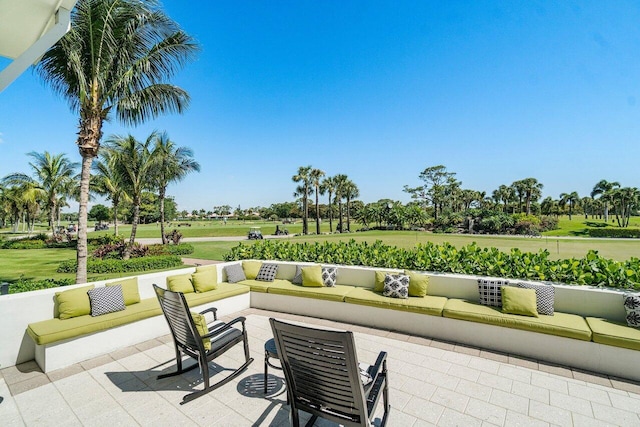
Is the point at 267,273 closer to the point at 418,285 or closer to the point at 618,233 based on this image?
the point at 418,285

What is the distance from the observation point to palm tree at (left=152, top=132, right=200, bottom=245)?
1462cm

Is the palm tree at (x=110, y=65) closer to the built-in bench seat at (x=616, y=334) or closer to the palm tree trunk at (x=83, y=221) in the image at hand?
the palm tree trunk at (x=83, y=221)

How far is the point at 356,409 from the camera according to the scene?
167 centimetres

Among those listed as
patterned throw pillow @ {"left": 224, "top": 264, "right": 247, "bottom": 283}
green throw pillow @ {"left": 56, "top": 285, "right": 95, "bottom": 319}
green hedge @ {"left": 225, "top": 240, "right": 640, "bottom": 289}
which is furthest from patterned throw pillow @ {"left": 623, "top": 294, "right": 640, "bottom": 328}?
green throw pillow @ {"left": 56, "top": 285, "right": 95, "bottom": 319}

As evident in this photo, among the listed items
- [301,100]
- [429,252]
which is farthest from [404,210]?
[429,252]

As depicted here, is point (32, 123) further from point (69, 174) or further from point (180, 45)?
point (69, 174)

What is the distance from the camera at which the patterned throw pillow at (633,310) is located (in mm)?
3342

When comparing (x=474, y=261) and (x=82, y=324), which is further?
(x=474, y=261)

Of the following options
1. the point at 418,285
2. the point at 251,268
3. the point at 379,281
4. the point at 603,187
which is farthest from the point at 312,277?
the point at 603,187

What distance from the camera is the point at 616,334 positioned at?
10.4ft

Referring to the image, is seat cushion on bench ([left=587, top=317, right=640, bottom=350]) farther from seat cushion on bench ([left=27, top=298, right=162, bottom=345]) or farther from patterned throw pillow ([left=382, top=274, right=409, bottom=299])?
seat cushion on bench ([left=27, top=298, right=162, bottom=345])

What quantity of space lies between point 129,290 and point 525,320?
18.9 feet

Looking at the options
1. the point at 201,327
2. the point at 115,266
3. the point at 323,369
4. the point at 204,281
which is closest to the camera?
the point at 323,369

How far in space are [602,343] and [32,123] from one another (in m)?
15.9
